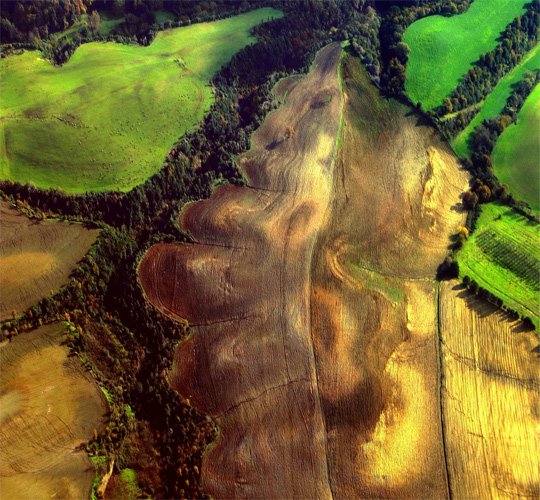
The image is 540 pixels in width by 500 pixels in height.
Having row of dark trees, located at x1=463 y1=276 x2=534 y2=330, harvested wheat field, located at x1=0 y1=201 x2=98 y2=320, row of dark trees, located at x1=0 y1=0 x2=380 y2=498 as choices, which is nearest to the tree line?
row of dark trees, located at x1=0 y1=0 x2=380 y2=498

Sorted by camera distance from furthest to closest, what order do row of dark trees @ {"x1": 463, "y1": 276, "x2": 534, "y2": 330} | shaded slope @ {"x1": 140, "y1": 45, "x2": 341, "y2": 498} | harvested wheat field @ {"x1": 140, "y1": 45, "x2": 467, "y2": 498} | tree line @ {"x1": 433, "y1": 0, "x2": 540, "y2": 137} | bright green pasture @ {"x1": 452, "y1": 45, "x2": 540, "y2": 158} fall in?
tree line @ {"x1": 433, "y1": 0, "x2": 540, "y2": 137} < bright green pasture @ {"x1": 452, "y1": 45, "x2": 540, "y2": 158} < row of dark trees @ {"x1": 463, "y1": 276, "x2": 534, "y2": 330} < harvested wheat field @ {"x1": 140, "y1": 45, "x2": 467, "y2": 498} < shaded slope @ {"x1": 140, "y1": 45, "x2": 341, "y2": 498}

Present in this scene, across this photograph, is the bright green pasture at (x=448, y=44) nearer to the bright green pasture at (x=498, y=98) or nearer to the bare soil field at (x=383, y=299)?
the bright green pasture at (x=498, y=98)

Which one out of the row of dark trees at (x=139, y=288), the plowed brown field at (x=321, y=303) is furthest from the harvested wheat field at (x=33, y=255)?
the plowed brown field at (x=321, y=303)

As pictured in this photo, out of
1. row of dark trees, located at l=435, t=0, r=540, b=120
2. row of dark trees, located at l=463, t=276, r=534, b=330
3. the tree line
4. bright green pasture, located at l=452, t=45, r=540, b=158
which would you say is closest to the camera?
row of dark trees, located at l=463, t=276, r=534, b=330

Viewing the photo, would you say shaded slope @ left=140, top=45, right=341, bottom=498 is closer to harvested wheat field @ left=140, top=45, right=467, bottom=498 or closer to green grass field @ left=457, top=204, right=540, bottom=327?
harvested wheat field @ left=140, top=45, right=467, bottom=498

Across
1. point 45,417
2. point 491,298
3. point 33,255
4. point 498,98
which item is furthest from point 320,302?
point 498,98

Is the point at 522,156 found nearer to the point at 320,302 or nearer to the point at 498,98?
the point at 498,98
